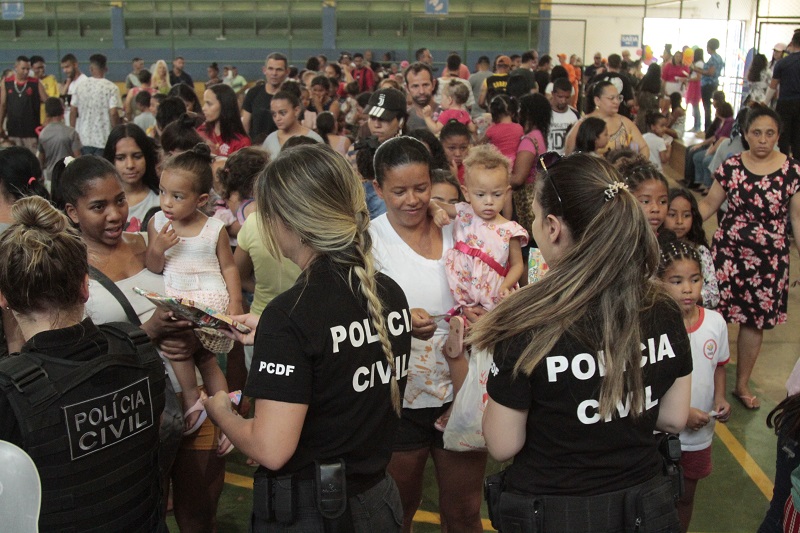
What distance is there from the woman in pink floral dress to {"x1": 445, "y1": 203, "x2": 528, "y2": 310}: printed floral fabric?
214 cm

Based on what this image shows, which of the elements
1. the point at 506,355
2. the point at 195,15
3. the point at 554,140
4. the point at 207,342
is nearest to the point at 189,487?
the point at 207,342

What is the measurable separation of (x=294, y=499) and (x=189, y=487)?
1.22 m

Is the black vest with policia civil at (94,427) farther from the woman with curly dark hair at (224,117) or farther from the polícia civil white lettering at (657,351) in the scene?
the woman with curly dark hair at (224,117)

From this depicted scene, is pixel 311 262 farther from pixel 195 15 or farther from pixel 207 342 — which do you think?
pixel 195 15

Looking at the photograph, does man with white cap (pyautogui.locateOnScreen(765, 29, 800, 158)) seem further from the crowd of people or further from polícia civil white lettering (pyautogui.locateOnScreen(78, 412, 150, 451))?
polícia civil white lettering (pyautogui.locateOnScreen(78, 412, 150, 451))

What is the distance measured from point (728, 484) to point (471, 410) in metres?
2.31

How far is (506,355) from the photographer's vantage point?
2033mm

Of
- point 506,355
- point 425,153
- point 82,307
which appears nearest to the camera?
point 506,355

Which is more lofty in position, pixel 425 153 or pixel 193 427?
pixel 425 153

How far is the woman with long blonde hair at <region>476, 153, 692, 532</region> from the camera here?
2.03 m

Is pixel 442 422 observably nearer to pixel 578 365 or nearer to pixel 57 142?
pixel 578 365

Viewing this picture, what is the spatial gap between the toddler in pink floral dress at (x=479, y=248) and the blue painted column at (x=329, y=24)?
21.2 meters

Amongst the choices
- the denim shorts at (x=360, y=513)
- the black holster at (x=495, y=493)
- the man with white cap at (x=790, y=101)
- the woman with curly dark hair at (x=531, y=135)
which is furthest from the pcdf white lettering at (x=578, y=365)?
the man with white cap at (x=790, y=101)

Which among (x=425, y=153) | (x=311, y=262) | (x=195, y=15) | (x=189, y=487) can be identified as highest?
(x=195, y=15)
